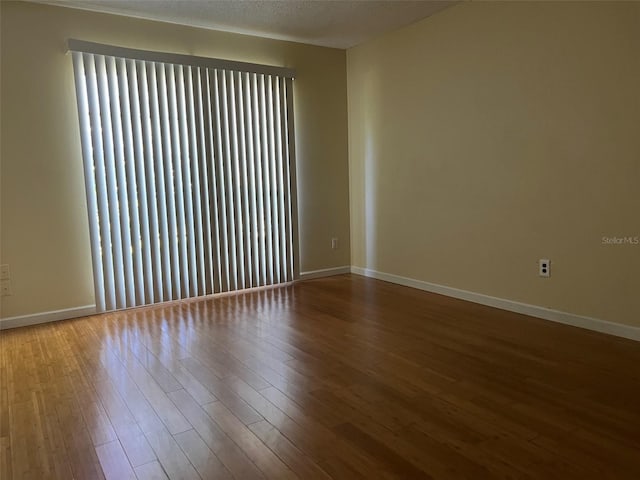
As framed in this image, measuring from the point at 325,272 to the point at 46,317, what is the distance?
8.97 feet

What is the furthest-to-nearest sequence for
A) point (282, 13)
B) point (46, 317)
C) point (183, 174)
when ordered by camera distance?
point (183, 174)
point (282, 13)
point (46, 317)

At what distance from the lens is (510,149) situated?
361cm

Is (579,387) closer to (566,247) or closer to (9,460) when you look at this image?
(566,247)

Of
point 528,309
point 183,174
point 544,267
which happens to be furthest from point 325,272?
point 544,267

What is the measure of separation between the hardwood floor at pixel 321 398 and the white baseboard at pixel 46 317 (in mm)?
113

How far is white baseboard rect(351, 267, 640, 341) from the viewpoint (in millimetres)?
3053

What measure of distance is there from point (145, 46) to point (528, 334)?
3.77m

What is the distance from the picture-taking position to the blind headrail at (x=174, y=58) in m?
3.64

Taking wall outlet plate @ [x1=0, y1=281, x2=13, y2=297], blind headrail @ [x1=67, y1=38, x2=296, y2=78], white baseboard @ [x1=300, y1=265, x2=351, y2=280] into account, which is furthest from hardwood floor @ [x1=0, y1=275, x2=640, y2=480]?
blind headrail @ [x1=67, y1=38, x2=296, y2=78]

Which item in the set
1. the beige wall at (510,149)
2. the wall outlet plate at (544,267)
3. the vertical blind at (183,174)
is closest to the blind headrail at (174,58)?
the vertical blind at (183,174)

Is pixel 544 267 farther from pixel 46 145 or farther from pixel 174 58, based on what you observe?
pixel 46 145

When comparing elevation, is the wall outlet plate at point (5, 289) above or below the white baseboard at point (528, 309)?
above

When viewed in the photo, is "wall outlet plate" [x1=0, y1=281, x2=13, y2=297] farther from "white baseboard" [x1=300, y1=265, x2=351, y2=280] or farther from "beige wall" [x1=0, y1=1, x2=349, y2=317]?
"white baseboard" [x1=300, y1=265, x2=351, y2=280]

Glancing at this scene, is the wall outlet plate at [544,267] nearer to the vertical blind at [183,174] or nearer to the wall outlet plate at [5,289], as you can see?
the vertical blind at [183,174]
